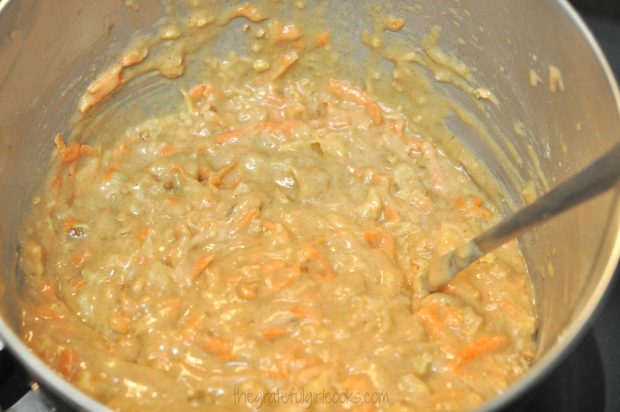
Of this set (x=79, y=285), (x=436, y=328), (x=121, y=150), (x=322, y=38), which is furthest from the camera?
(x=322, y=38)

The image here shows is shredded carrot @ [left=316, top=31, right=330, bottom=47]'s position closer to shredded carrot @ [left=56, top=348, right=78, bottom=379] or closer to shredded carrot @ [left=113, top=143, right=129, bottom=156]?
shredded carrot @ [left=113, top=143, right=129, bottom=156]

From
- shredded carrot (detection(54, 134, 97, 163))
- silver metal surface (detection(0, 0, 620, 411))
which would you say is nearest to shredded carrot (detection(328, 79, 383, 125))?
silver metal surface (detection(0, 0, 620, 411))

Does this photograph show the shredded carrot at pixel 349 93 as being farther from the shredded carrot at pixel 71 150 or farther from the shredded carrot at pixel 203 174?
the shredded carrot at pixel 71 150

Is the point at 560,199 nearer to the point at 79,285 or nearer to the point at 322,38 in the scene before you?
the point at 322,38

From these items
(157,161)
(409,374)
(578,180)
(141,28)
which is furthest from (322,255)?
(141,28)

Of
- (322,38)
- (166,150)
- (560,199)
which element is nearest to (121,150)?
(166,150)

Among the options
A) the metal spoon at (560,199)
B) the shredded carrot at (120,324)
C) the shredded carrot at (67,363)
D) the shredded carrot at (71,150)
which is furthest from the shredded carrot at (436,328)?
the shredded carrot at (71,150)
